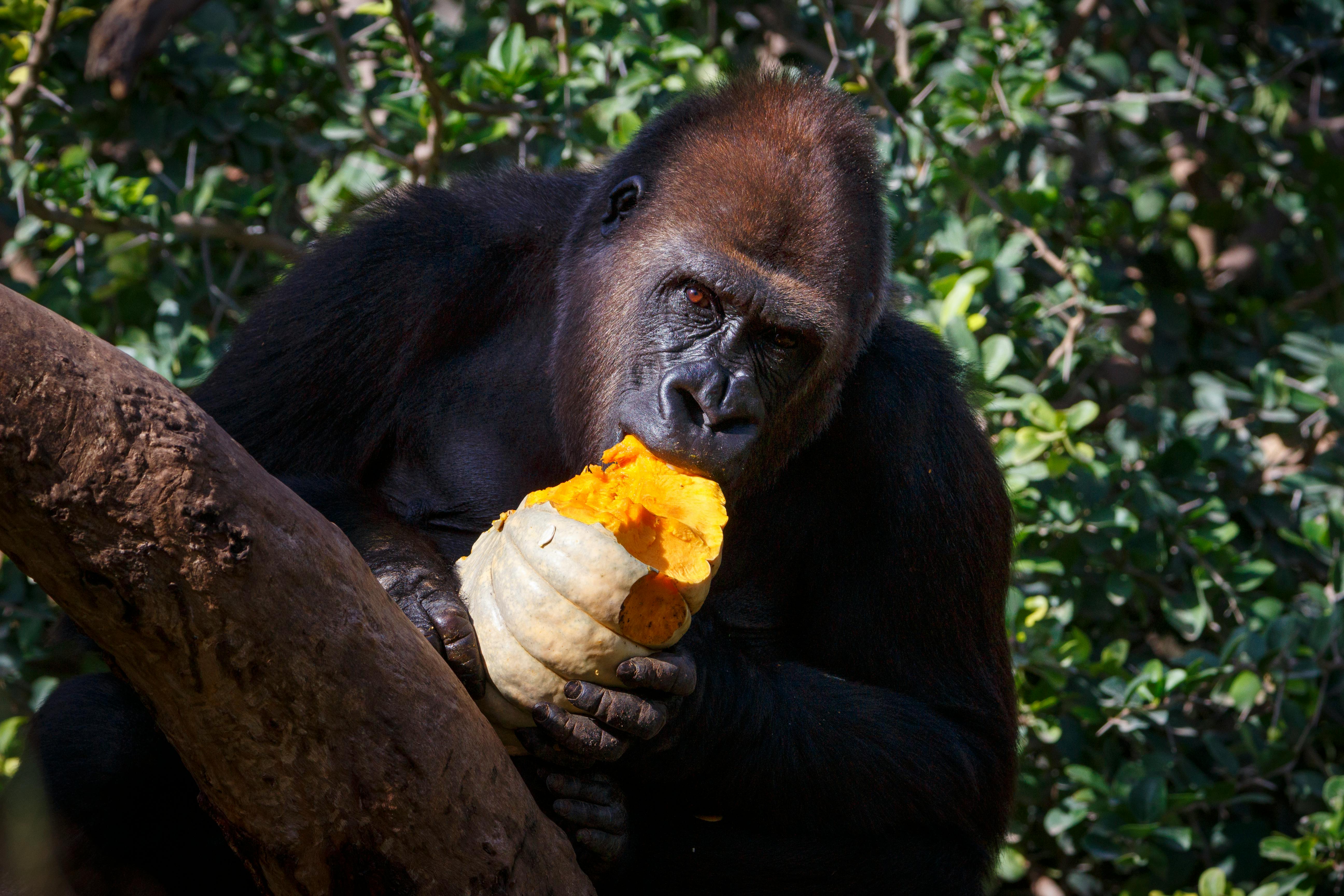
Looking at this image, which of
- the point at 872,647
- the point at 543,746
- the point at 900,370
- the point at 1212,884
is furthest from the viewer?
the point at 1212,884

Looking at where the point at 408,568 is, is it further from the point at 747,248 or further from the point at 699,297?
the point at 747,248

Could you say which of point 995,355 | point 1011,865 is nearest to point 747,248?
point 995,355

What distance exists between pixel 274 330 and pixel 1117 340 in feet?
15.7

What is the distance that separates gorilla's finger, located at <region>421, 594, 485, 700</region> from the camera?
2674 millimetres

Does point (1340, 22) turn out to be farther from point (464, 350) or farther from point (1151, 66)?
point (464, 350)

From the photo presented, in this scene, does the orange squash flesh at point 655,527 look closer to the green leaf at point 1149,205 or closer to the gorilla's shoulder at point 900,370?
the gorilla's shoulder at point 900,370

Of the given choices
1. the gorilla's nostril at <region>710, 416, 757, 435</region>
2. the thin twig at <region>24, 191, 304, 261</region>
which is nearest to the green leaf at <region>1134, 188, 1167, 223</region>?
the thin twig at <region>24, 191, 304, 261</region>

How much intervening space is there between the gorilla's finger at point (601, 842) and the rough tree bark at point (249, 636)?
26cm

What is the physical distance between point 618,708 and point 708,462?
2.02 ft

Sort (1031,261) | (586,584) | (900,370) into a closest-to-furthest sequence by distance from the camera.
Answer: (586,584) < (900,370) < (1031,261)

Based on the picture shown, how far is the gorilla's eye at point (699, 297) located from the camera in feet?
10.8

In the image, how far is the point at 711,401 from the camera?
9.87 feet

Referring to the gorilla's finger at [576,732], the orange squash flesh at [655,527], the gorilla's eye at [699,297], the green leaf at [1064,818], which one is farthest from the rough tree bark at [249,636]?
the green leaf at [1064,818]

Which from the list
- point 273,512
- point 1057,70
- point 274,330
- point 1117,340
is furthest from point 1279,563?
point 273,512
